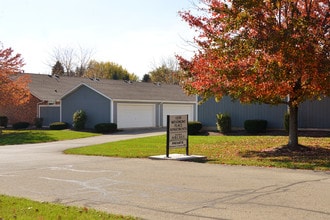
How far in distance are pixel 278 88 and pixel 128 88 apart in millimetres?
27179

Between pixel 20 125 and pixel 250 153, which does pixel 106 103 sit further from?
pixel 250 153

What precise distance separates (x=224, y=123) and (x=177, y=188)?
20.5 meters

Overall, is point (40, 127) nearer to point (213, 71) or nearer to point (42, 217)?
point (213, 71)

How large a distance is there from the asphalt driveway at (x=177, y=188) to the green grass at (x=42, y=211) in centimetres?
49

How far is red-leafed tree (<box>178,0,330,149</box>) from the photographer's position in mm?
15195

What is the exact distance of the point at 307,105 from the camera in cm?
2884

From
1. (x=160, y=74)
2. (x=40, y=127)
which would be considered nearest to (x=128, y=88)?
(x=40, y=127)

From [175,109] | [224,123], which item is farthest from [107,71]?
[224,123]

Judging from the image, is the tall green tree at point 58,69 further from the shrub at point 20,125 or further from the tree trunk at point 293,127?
the tree trunk at point 293,127

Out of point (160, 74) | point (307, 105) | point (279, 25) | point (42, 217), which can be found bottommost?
point (42, 217)

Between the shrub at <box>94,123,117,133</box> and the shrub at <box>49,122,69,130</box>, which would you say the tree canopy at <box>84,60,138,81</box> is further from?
the shrub at <box>94,123,117,133</box>

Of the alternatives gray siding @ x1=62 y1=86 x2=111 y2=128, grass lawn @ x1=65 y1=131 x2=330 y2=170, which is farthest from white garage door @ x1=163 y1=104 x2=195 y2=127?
grass lawn @ x1=65 y1=131 x2=330 y2=170

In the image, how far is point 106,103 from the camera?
3847cm

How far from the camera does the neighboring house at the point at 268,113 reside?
2845cm
